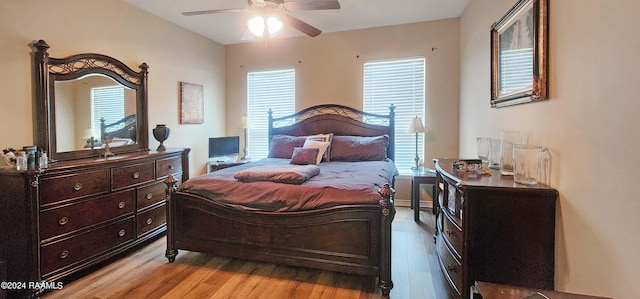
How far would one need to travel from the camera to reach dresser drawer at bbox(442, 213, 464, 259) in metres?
1.95

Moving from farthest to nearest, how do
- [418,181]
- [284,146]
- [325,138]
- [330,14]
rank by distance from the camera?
[284,146] → [325,138] → [330,14] → [418,181]

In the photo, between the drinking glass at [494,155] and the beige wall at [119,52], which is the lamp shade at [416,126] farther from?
the beige wall at [119,52]

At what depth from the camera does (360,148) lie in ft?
13.7

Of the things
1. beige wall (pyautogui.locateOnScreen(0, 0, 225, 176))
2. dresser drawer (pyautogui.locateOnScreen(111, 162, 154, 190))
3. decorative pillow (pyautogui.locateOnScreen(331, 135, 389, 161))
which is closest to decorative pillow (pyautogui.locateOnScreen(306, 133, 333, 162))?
decorative pillow (pyautogui.locateOnScreen(331, 135, 389, 161))

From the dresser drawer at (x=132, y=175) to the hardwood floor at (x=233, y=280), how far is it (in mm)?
695

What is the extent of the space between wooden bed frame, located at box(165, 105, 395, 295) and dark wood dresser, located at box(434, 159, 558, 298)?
0.55m

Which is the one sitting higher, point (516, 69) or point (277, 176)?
point (516, 69)

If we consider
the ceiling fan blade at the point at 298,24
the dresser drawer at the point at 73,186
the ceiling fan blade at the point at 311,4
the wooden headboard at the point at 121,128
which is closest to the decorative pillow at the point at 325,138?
the ceiling fan blade at the point at 298,24

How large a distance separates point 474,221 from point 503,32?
66.2 inches

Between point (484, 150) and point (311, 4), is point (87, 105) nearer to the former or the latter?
point (311, 4)

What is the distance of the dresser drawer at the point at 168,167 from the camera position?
3.34 m

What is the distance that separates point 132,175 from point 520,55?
3455mm

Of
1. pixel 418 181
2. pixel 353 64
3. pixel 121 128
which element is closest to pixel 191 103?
pixel 121 128

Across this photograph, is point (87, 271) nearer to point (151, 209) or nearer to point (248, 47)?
point (151, 209)
